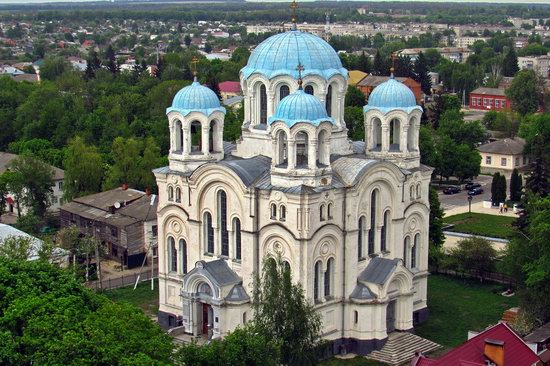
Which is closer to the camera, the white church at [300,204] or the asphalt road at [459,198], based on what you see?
the white church at [300,204]

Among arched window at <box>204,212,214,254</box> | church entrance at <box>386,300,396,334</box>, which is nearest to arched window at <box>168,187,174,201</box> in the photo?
arched window at <box>204,212,214,254</box>

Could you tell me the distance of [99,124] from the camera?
70.8 meters

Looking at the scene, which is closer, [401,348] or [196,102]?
[401,348]

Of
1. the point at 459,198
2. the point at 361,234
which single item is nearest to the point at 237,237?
the point at 361,234

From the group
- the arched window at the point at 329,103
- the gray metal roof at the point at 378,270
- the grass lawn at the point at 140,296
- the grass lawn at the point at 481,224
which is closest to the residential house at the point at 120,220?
the grass lawn at the point at 140,296

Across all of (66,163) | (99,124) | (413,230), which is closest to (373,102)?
(413,230)

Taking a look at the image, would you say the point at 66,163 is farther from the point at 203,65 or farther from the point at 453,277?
the point at 203,65

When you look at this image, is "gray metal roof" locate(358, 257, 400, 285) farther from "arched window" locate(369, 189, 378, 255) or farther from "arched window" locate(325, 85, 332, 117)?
"arched window" locate(325, 85, 332, 117)

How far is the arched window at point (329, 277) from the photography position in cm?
3450

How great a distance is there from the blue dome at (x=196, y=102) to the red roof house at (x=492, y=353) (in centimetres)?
1232

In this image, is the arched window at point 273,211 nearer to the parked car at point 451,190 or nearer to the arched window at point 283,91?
the arched window at point 283,91

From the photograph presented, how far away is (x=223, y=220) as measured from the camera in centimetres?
3550

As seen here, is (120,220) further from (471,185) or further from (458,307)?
(471,185)

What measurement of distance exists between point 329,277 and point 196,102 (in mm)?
7672
